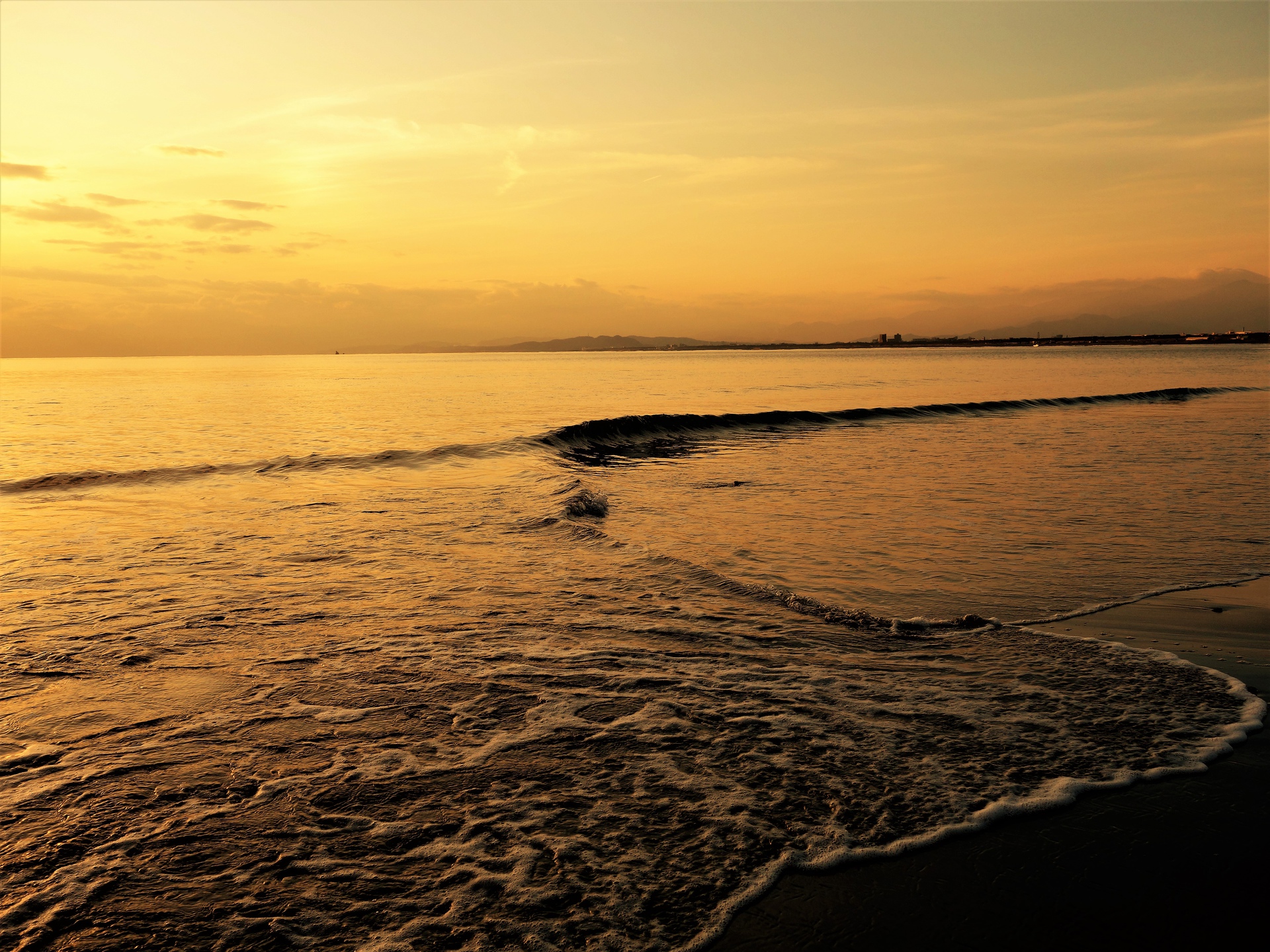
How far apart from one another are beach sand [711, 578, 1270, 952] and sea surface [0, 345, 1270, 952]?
20 centimetres

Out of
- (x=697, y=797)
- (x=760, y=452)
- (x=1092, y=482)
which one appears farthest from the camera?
(x=760, y=452)

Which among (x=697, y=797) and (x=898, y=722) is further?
(x=898, y=722)

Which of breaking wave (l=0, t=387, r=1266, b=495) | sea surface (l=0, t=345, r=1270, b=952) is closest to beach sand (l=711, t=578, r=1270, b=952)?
sea surface (l=0, t=345, r=1270, b=952)

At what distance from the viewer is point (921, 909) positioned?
12.4 ft

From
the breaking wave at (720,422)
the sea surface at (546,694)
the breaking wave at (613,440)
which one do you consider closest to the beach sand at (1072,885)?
the sea surface at (546,694)

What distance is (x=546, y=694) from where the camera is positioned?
6.38m

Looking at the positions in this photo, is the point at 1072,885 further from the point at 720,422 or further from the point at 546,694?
the point at 720,422

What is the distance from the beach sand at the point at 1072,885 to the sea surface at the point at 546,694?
0.20m

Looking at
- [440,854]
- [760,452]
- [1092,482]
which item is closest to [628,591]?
[440,854]

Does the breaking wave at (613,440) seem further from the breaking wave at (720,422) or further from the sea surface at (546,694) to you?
the sea surface at (546,694)

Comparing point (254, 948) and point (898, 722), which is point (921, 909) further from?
point (254, 948)

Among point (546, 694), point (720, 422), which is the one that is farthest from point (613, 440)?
point (546, 694)

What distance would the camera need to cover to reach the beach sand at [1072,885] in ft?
11.7

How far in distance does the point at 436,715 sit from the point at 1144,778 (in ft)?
16.6
